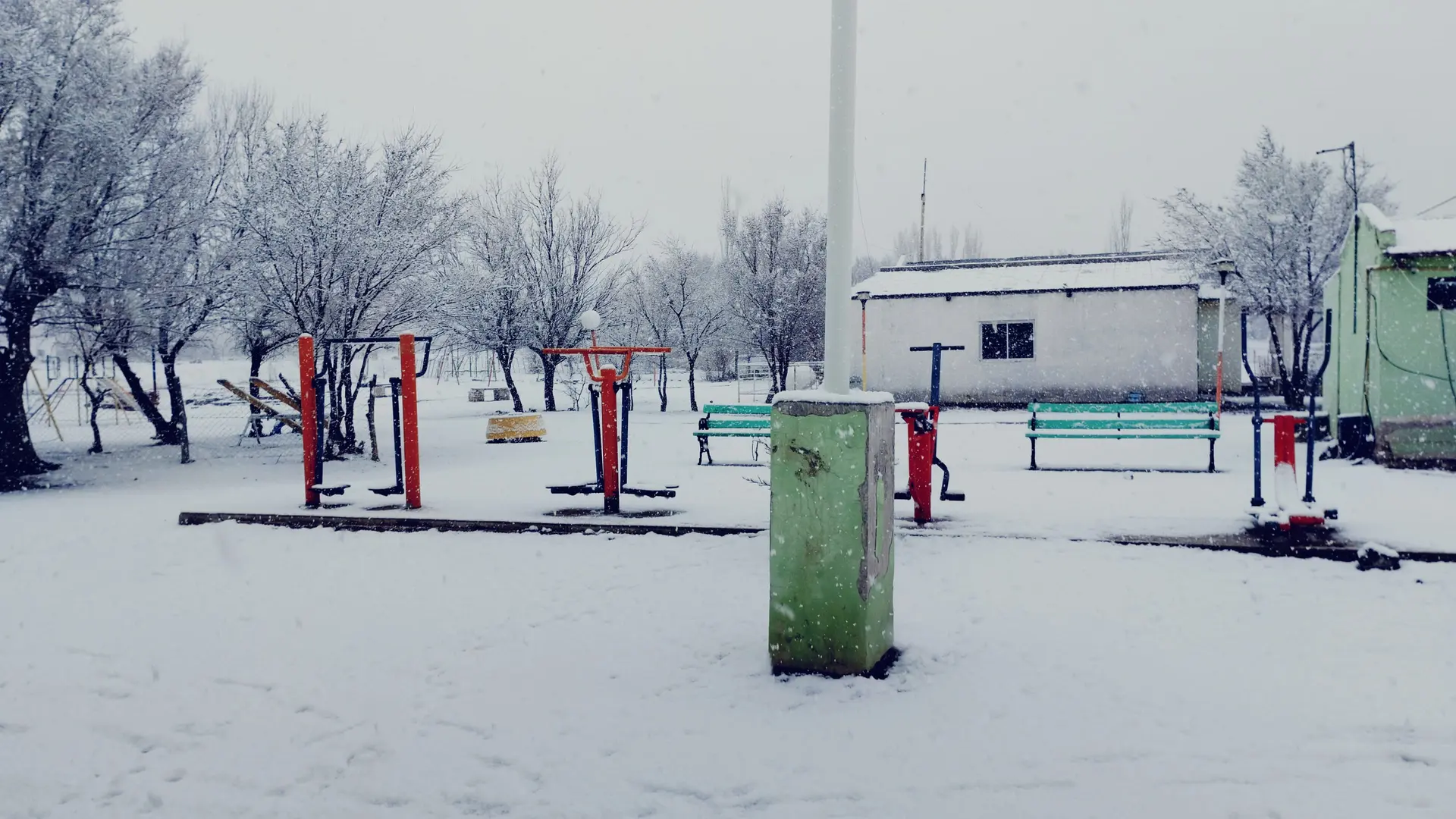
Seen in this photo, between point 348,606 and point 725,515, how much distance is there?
330cm

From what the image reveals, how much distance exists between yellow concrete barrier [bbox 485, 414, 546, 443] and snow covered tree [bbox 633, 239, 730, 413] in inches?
566

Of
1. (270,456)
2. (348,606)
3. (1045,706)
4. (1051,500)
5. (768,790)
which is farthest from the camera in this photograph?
(270,456)

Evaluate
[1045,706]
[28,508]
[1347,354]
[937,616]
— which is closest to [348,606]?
[937,616]

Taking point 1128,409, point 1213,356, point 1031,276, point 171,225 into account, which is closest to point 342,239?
point 171,225

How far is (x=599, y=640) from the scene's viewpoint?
15.2 feet

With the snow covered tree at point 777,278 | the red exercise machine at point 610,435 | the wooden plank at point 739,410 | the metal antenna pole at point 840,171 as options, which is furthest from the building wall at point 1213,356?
the metal antenna pole at point 840,171

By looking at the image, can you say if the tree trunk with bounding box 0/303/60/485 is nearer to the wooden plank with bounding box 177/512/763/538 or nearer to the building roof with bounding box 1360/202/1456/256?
the wooden plank with bounding box 177/512/763/538

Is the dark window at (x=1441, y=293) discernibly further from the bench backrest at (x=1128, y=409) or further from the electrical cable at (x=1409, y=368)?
the bench backrest at (x=1128, y=409)

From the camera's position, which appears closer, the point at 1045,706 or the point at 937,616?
the point at 1045,706

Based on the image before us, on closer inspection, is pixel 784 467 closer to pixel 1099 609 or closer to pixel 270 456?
pixel 1099 609

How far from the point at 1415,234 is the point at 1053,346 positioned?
43.1ft

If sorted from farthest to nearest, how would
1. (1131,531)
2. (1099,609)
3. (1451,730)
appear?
(1131,531) → (1099,609) → (1451,730)

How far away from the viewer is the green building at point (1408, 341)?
34.8 feet

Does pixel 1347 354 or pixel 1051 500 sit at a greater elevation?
pixel 1347 354
